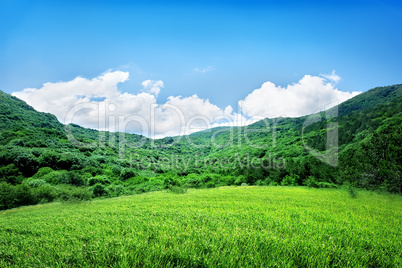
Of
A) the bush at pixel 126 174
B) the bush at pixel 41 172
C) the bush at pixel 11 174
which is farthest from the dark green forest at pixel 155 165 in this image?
the bush at pixel 41 172

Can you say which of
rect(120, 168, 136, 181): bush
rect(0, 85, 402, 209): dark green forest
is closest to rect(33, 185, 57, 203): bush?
rect(0, 85, 402, 209): dark green forest

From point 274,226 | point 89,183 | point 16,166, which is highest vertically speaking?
point 274,226

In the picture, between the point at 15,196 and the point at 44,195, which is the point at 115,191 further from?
the point at 15,196

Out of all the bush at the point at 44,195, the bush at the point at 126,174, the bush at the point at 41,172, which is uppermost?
the bush at the point at 44,195

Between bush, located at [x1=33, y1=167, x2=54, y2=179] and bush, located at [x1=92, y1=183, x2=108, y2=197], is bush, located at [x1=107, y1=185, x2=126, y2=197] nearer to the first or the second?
bush, located at [x1=92, y1=183, x2=108, y2=197]

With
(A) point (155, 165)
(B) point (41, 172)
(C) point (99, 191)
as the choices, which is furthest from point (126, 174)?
(A) point (155, 165)

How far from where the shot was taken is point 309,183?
36781mm

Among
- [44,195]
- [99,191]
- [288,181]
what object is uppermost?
[44,195]

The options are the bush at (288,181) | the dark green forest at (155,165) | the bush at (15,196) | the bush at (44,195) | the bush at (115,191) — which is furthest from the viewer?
the bush at (115,191)

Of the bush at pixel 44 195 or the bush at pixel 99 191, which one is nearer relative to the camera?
the bush at pixel 44 195

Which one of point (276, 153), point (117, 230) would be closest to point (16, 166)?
point (117, 230)

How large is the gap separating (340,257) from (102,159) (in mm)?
113040

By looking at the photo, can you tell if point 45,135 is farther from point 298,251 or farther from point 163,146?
point 298,251

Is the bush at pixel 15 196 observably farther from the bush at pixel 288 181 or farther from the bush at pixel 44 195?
the bush at pixel 288 181
